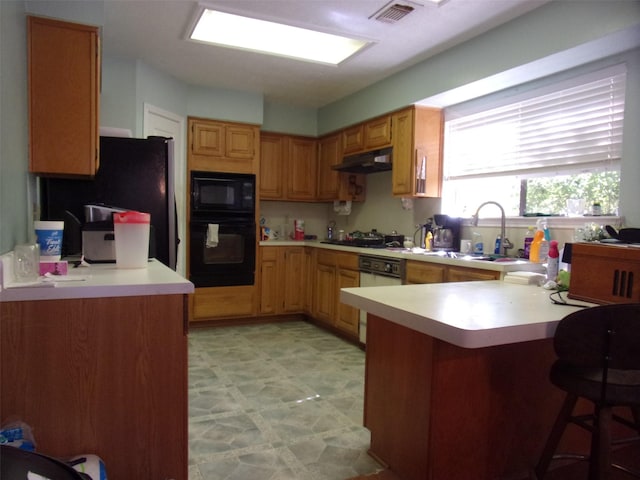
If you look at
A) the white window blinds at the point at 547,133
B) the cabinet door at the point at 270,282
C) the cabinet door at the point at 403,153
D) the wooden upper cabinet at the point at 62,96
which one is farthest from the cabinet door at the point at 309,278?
the wooden upper cabinet at the point at 62,96

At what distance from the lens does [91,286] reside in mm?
1455

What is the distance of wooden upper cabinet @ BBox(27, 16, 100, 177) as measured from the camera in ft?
6.94

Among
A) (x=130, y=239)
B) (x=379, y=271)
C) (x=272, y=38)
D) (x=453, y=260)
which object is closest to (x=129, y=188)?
(x=130, y=239)

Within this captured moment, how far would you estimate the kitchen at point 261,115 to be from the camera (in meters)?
1.78

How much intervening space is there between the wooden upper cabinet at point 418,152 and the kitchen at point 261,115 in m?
0.17

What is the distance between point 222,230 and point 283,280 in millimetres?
889

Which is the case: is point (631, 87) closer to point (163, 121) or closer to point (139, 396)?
point (139, 396)

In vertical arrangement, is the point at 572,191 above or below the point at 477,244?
above

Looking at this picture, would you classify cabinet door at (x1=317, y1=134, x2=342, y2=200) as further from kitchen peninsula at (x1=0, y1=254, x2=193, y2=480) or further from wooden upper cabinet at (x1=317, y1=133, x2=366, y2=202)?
kitchen peninsula at (x1=0, y1=254, x2=193, y2=480)

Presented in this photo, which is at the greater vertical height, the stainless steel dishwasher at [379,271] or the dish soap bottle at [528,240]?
the dish soap bottle at [528,240]

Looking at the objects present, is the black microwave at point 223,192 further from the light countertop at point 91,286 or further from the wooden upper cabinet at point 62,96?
the light countertop at point 91,286

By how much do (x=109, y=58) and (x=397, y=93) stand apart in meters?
2.50

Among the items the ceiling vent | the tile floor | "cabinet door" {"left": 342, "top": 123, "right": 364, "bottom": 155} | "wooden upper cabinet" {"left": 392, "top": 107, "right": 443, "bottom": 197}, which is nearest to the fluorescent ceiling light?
the ceiling vent

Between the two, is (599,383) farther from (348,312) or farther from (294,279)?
(294,279)
